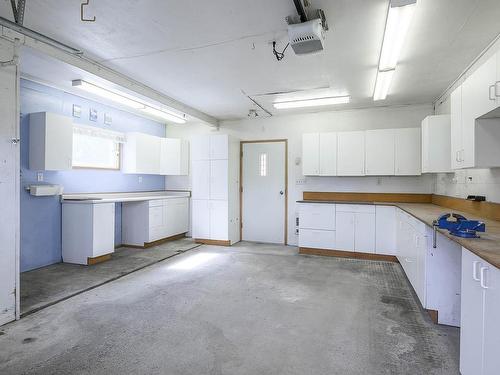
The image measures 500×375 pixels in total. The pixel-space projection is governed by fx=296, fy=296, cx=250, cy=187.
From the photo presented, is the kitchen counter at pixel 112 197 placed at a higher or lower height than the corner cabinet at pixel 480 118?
lower

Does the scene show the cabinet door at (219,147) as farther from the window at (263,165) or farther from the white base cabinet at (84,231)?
the white base cabinet at (84,231)

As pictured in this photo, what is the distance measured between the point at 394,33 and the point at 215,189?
14.2 feet

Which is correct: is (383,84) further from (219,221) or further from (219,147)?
(219,221)

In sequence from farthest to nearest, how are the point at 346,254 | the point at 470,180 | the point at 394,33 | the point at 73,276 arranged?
1. the point at 346,254
2. the point at 73,276
3. the point at 470,180
4. the point at 394,33

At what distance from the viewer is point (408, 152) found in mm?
5125

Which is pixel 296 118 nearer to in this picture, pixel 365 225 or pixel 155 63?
pixel 365 225

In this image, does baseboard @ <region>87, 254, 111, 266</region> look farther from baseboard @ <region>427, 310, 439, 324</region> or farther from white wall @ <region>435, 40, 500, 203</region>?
white wall @ <region>435, 40, 500, 203</region>

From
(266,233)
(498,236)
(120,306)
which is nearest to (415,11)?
(498,236)

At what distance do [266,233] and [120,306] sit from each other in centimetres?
379

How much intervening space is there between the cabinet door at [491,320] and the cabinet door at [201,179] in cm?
528

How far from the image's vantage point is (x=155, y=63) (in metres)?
3.73

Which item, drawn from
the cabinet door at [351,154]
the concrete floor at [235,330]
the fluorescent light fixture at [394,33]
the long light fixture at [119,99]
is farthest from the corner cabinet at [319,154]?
the long light fixture at [119,99]

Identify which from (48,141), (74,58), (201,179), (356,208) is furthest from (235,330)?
(201,179)

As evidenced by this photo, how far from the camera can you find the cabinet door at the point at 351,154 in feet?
17.7
